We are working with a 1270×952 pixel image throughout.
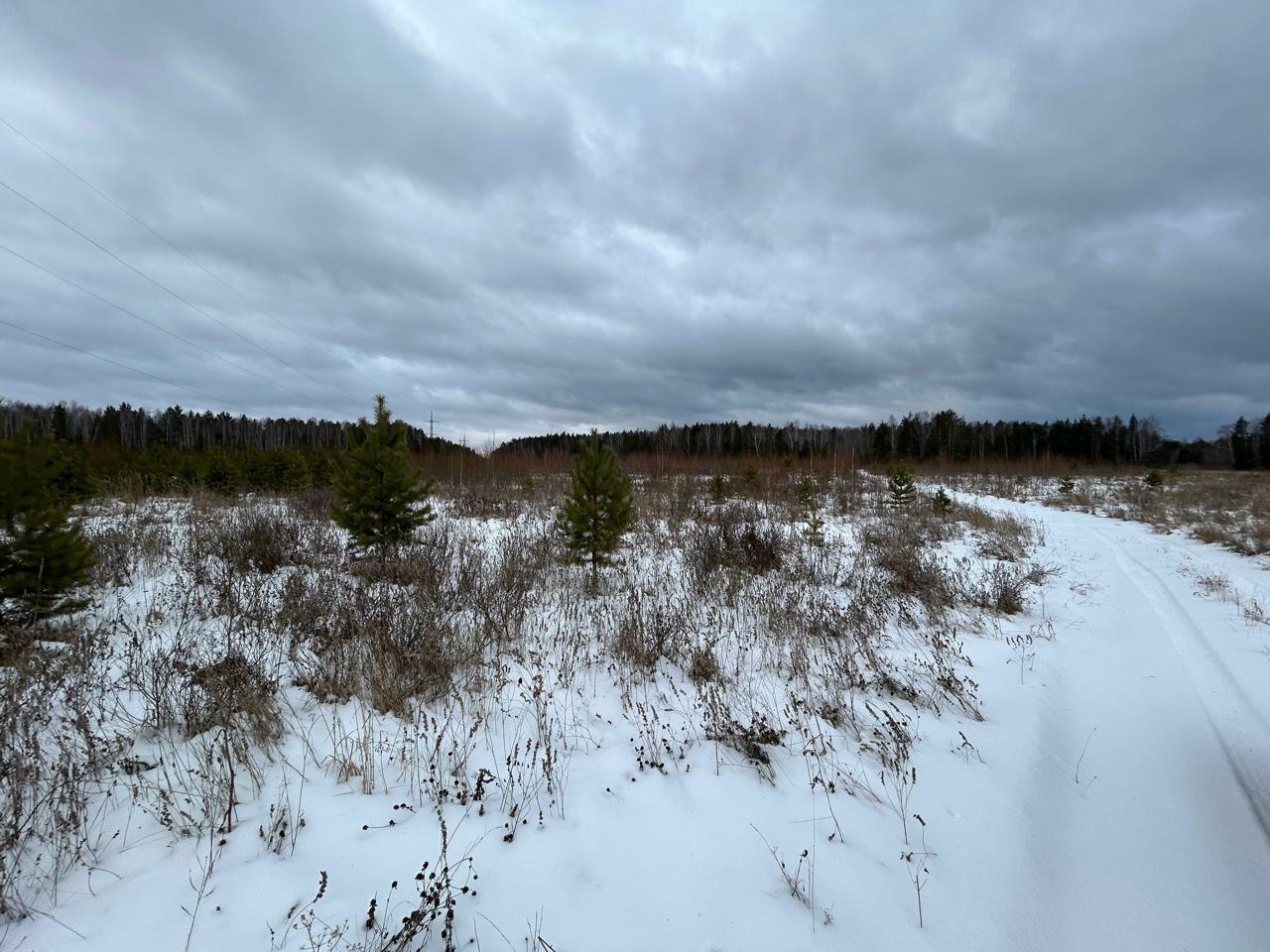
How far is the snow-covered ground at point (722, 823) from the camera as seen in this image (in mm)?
2059

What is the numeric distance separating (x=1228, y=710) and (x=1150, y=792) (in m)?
1.68

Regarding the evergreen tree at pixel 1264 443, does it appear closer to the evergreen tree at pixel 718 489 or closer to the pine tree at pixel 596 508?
the evergreen tree at pixel 718 489

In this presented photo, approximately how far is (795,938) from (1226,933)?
1909 millimetres

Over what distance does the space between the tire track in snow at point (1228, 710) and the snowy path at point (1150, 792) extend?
0.04 ft

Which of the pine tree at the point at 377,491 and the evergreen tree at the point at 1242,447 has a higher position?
the evergreen tree at the point at 1242,447

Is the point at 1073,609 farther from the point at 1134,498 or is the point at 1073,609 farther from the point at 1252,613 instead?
the point at 1134,498

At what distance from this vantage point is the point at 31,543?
447cm

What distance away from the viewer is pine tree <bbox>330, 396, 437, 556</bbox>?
770 centimetres

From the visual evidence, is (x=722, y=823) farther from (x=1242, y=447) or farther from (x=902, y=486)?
(x=1242, y=447)

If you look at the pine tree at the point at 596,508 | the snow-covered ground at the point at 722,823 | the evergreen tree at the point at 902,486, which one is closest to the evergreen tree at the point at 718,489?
the evergreen tree at the point at 902,486

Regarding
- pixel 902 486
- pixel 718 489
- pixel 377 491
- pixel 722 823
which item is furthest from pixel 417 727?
pixel 902 486

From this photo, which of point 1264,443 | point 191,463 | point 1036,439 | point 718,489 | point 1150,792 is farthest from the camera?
point 1036,439

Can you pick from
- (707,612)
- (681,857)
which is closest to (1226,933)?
(681,857)

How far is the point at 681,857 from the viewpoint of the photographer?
2404mm
